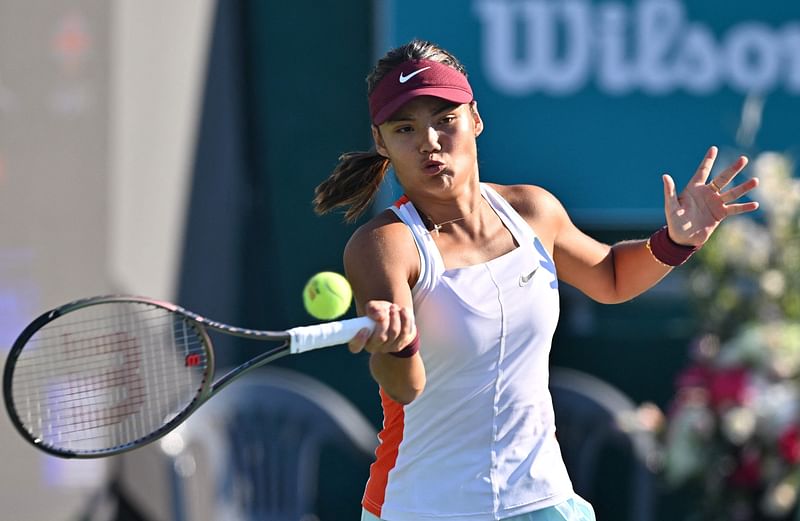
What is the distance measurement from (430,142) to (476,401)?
1.64 feet

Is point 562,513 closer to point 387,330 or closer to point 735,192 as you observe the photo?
point 387,330

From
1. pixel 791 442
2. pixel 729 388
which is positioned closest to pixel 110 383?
pixel 729 388

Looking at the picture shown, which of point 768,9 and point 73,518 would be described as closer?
point 73,518

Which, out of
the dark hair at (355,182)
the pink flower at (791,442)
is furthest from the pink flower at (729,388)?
the dark hair at (355,182)

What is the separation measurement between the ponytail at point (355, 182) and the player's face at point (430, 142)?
0.20 metres

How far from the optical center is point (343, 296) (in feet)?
9.07

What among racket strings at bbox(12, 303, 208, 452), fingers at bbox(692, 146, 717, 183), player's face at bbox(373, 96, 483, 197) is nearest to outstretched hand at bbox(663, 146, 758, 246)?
fingers at bbox(692, 146, 717, 183)

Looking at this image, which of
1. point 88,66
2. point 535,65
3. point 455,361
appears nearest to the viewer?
point 455,361

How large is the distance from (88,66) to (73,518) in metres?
1.54

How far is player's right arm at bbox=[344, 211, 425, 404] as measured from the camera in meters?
2.52

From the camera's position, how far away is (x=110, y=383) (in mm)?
3672

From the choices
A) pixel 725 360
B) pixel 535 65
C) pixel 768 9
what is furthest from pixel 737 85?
pixel 725 360

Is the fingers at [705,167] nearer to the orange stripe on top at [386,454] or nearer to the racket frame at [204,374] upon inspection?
the orange stripe on top at [386,454]

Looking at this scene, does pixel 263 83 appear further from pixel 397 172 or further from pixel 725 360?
pixel 397 172
